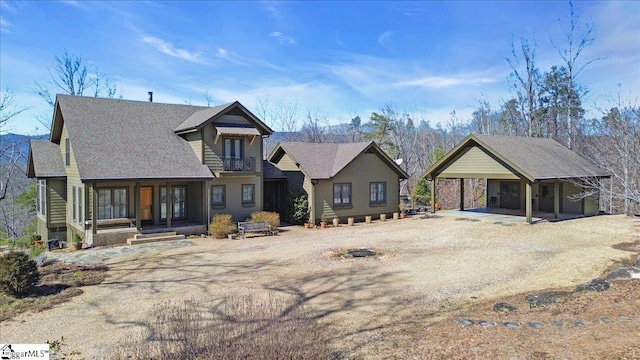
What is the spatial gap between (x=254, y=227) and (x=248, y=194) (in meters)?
3.05

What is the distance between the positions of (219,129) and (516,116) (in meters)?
36.9

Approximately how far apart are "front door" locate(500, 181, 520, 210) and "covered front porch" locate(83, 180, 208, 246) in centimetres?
2110

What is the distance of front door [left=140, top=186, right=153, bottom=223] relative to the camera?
22062 mm

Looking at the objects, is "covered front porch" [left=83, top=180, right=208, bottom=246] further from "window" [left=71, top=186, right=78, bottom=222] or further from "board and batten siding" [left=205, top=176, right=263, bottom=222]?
"window" [left=71, top=186, right=78, bottom=222]

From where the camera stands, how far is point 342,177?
26203mm

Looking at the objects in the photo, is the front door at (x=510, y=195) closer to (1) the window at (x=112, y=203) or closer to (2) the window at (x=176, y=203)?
(2) the window at (x=176, y=203)

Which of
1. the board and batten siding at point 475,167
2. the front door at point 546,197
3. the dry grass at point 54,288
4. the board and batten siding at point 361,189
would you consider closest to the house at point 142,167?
the board and batten siding at point 361,189

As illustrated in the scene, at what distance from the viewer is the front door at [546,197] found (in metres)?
28.4

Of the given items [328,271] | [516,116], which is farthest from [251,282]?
[516,116]

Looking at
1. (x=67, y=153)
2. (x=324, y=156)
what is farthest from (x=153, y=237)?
(x=324, y=156)

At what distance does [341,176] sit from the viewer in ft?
85.8

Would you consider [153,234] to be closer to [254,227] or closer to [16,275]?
[254,227]

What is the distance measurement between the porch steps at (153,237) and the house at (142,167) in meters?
0.39

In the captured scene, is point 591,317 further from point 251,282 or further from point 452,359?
point 251,282
